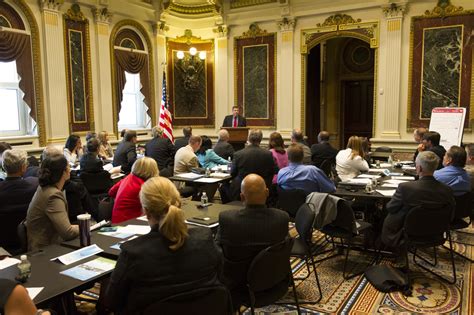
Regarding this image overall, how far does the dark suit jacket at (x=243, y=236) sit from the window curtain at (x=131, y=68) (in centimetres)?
788

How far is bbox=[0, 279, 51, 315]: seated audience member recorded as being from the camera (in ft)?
5.05

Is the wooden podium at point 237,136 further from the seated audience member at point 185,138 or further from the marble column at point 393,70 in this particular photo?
the marble column at point 393,70

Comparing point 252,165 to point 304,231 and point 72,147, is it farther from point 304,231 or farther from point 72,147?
point 72,147

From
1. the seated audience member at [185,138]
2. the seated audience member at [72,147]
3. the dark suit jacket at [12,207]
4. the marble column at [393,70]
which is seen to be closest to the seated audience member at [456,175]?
the dark suit jacket at [12,207]

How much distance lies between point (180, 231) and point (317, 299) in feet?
7.34

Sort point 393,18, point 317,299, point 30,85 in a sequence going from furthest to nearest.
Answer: point 393,18
point 30,85
point 317,299

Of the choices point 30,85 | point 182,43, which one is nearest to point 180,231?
point 30,85

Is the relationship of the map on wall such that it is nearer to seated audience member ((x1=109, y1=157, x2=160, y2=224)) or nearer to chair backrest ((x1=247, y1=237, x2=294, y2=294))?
seated audience member ((x1=109, y1=157, x2=160, y2=224))

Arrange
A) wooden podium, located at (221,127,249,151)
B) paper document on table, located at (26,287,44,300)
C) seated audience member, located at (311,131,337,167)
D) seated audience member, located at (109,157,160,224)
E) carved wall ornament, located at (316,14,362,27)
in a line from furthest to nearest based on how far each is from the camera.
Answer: carved wall ornament, located at (316,14,362,27), wooden podium, located at (221,127,249,151), seated audience member, located at (311,131,337,167), seated audience member, located at (109,157,160,224), paper document on table, located at (26,287,44,300)

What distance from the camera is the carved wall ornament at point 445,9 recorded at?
837 centimetres

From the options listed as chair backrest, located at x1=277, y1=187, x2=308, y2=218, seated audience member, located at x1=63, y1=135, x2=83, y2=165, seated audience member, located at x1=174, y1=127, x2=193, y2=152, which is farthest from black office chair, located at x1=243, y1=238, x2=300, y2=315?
seated audience member, located at x1=174, y1=127, x2=193, y2=152

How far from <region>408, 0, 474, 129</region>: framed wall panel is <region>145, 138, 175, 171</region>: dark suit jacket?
542 centimetres

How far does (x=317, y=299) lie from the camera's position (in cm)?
376

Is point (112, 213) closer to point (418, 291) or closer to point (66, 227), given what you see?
point (66, 227)
